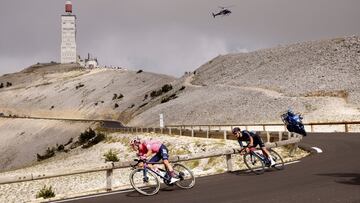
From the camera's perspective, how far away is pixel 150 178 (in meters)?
11.9

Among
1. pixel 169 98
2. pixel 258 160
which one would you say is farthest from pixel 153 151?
pixel 169 98

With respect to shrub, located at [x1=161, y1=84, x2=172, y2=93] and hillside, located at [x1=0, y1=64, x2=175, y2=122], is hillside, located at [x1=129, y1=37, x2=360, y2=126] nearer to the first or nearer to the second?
shrub, located at [x1=161, y1=84, x2=172, y2=93]

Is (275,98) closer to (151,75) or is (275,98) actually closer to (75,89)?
(151,75)

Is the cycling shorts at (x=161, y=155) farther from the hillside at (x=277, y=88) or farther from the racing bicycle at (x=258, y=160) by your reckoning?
the hillside at (x=277, y=88)

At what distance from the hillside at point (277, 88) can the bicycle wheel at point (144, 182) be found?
115 ft

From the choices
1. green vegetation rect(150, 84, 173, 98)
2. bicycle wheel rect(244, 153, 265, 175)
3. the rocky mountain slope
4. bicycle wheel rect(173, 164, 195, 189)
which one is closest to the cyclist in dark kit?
bicycle wheel rect(244, 153, 265, 175)

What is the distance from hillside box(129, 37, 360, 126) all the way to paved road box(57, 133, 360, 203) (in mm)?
31590

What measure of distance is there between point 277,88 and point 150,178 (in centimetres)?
5676

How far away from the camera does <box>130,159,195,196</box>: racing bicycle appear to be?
1179 centimetres

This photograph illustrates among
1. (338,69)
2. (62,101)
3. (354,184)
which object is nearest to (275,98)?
(338,69)

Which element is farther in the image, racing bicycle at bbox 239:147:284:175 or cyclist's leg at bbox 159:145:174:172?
racing bicycle at bbox 239:147:284:175

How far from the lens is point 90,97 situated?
116625mm

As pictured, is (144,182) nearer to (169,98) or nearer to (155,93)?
(169,98)

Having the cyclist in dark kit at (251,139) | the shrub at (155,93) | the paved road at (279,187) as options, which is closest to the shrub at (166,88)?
the shrub at (155,93)
